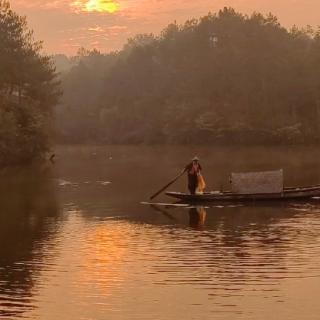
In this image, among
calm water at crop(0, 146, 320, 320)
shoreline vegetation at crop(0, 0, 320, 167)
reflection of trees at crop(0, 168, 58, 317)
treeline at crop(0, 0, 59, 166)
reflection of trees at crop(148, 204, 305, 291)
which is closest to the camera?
calm water at crop(0, 146, 320, 320)

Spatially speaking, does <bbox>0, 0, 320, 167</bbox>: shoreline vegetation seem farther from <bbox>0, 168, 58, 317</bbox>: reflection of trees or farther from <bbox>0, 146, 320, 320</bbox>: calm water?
<bbox>0, 146, 320, 320</bbox>: calm water

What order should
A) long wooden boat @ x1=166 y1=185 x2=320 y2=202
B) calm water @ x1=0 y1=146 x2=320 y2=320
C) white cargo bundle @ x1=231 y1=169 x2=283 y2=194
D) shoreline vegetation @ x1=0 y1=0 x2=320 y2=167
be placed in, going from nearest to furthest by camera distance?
calm water @ x1=0 y1=146 x2=320 y2=320 < long wooden boat @ x1=166 y1=185 x2=320 y2=202 < white cargo bundle @ x1=231 y1=169 x2=283 y2=194 < shoreline vegetation @ x1=0 y1=0 x2=320 y2=167

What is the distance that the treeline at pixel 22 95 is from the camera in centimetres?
5894

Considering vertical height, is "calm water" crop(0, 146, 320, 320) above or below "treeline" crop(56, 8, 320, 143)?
below

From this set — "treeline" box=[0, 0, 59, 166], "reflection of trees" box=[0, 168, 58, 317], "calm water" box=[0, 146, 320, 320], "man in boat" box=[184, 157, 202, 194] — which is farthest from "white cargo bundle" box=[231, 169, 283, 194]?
"treeline" box=[0, 0, 59, 166]

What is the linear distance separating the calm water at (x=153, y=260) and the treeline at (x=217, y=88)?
199 ft

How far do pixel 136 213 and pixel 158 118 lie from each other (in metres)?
78.2

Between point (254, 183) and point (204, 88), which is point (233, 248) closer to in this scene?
point (254, 183)

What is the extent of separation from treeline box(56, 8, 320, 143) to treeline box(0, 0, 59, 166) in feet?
85.4

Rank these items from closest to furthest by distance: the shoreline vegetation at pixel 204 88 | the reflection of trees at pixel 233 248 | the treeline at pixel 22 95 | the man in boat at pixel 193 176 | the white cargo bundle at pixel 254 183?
the reflection of trees at pixel 233 248
the white cargo bundle at pixel 254 183
the man in boat at pixel 193 176
the treeline at pixel 22 95
the shoreline vegetation at pixel 204 88

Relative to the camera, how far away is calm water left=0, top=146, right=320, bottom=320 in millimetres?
14953

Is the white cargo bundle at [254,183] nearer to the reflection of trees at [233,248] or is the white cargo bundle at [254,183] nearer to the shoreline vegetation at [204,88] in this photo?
the reflection of trees at [233,248]

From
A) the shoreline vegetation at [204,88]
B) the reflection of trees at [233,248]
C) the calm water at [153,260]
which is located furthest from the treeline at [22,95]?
the reflection of trees at [233,248]

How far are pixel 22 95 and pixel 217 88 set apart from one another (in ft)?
121
